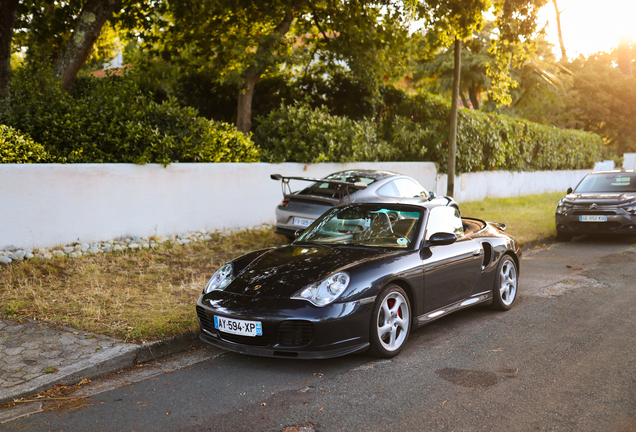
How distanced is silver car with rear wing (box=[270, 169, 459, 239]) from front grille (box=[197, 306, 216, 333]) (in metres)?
4.38

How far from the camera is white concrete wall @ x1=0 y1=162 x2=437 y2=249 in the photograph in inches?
336

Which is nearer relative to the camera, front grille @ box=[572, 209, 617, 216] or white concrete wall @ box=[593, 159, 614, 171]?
front grille @ box=[572, 209, 617, 216]

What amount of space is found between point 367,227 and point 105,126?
622cm

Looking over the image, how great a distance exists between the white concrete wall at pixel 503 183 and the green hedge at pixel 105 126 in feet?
30.3

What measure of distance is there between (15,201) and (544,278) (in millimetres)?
7730

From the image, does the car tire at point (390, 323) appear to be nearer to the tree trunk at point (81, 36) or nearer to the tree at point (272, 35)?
the tree trunk at point (81, 36)

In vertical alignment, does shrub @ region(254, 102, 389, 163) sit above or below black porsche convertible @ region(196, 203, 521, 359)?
above

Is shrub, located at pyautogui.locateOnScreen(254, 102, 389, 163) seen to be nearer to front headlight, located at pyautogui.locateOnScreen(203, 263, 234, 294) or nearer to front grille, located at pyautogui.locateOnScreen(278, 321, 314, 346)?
front headlight, located at pyautogui.locateOnScreen(203, 263, 234, 294)

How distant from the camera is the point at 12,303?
6016 millimetres

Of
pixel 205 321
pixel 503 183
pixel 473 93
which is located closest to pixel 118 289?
pixel 205 321

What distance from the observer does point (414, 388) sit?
4.18 m

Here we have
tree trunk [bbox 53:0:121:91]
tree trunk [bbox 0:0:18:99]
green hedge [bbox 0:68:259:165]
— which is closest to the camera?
green hedge [bbox 0:68:259:165]

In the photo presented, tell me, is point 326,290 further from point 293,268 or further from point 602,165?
point 602,165

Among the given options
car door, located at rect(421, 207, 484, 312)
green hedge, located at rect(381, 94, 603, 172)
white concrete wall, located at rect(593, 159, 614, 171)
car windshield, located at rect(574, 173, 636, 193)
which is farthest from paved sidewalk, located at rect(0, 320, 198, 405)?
white concrete wall, located at rect(593, 159, 614, 171)
